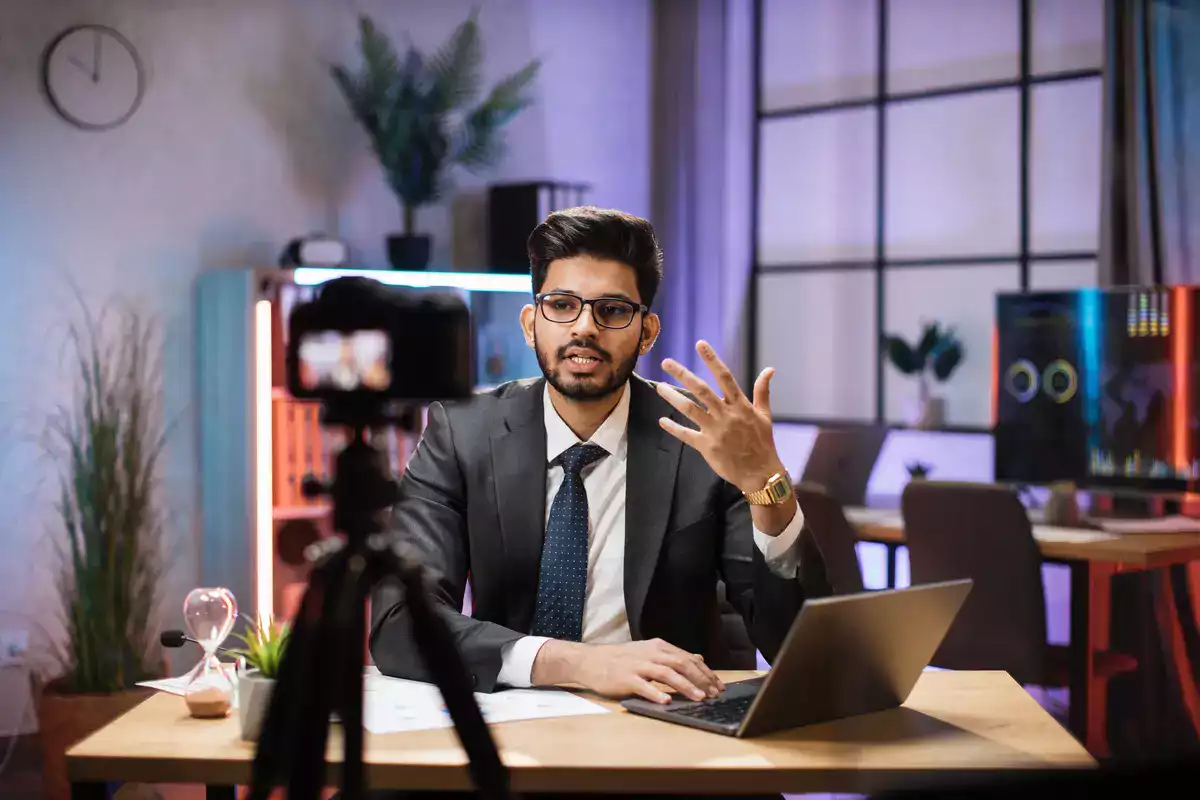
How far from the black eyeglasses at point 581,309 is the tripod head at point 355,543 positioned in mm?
903

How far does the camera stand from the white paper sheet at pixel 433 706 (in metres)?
1.57

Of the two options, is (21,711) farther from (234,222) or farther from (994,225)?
(994,225)

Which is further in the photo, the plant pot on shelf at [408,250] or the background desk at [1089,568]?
the plant pot on shelf at [408,250]

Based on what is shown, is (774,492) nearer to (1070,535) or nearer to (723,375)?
(723,375)

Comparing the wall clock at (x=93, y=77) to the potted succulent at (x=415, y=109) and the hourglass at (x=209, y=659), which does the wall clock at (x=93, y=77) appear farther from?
the hourglass at (x=209, y=659)

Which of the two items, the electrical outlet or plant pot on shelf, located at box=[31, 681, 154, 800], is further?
the electrical outlet

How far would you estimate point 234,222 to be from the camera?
452cm

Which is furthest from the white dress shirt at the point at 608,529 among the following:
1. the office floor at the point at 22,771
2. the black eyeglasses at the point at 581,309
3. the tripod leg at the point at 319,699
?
the office floor at the point at 22,771

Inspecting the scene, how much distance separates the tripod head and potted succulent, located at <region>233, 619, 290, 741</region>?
406 millimetres

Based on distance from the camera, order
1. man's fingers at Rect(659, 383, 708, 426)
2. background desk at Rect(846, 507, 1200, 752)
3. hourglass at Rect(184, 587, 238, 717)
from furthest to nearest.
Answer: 1. background desk at Rect(846, 507, 1200, 752)
2. man's fingers at Rect(659, 383, 708, 426)
3. hourglass at Rect(184, 587, 238, 717)

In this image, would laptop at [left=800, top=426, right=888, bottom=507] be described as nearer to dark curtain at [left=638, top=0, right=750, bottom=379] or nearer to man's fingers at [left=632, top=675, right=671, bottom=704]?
dark curtain at [left=638, top=0, right=750, bottom=379]

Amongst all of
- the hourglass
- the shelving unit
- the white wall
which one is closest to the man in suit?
the hourglass

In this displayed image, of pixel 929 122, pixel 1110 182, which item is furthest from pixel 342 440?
pixel 929 122

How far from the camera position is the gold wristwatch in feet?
5.91
